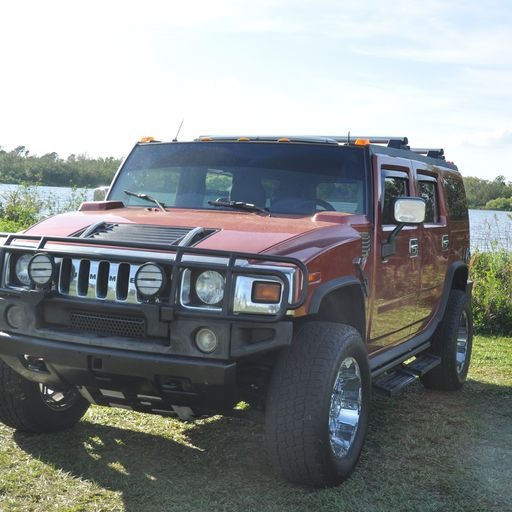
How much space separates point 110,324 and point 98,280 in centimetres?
23

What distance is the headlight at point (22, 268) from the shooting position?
408cm

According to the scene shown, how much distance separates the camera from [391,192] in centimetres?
530

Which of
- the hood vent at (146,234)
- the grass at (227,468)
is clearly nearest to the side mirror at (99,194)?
the hood vent at (146,234)

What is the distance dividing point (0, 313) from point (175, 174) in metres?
1.68

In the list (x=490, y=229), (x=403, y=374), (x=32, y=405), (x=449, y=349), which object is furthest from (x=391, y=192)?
(x=490, y=229)

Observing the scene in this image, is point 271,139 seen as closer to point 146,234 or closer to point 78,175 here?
point 146,234

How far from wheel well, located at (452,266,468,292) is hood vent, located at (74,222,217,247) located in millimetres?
3530

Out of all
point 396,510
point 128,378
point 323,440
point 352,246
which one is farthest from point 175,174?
point 396,510

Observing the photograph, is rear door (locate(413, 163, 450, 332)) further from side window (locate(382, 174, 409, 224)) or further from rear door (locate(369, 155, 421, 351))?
side window (locate(382, 174, 409, 224))

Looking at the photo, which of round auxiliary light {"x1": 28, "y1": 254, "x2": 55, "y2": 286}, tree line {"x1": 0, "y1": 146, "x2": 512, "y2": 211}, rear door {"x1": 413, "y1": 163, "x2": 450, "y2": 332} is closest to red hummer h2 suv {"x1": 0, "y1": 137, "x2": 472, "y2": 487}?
round auxiliary light {"x1": 28, "y1": 254, "x2": 55, "y2": 286}

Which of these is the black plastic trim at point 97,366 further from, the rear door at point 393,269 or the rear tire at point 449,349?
the rear tire at point 449,349

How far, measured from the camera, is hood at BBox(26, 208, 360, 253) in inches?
153

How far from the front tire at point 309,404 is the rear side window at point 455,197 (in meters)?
3.07

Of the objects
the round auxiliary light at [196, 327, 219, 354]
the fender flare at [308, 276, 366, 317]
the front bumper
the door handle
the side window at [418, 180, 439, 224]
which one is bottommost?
the front bumper
